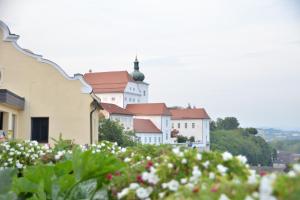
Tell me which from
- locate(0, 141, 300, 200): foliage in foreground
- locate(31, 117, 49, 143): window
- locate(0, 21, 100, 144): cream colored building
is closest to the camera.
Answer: locate(0, 141, 300, 200): foliage in foreground

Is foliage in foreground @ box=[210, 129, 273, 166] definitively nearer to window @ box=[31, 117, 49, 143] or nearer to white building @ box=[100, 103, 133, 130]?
window @ box=[31, 117, 49, 143]

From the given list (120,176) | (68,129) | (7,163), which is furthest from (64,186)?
(68,129)

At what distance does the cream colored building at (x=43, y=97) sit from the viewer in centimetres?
1645

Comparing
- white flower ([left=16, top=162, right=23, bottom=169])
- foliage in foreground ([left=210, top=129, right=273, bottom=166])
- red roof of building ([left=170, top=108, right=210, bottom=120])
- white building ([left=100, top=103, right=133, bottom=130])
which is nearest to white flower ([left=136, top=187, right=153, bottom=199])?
foliage in foreground ([left=210, top=129, right=273, bottom=166])

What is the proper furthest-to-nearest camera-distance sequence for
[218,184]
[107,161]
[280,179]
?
1. [107,161]
2. [218,184]
3. [280,179]

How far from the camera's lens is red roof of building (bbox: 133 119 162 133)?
8150cm

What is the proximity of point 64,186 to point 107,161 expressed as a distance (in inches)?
17.8

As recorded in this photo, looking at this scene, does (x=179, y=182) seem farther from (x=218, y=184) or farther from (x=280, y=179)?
(x=280, y=179)

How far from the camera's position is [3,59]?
16.8 meters

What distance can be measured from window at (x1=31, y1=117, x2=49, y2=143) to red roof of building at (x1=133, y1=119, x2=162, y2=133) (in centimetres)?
6355

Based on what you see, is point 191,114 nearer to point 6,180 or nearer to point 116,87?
point 116,87

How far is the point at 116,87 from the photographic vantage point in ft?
304

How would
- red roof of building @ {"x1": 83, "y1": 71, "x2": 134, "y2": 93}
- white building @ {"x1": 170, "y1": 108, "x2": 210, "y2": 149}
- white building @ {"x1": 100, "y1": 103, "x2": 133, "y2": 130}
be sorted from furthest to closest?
white building @ {"x1": 170, "y1": 108, "x2": 210, "y2": 149} < red roof of building @ {"x1": 83, "y1": 71, "x2": 134, "y2": 93} < white building @ {"x1": 100, "y1": 103, "x2": 133, "y2": 130}

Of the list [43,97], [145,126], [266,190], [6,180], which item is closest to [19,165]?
[6,180]
